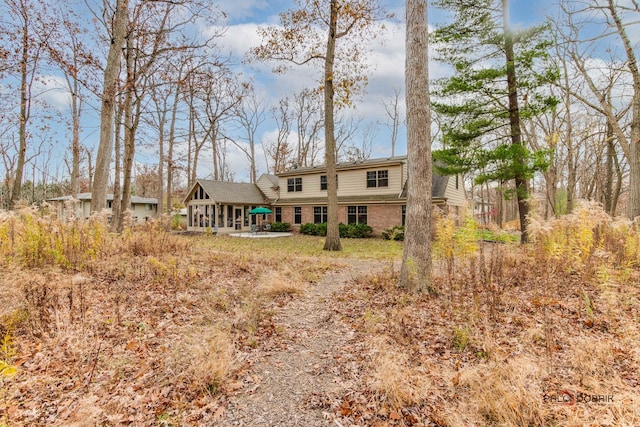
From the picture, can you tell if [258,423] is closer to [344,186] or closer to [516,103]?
[516,103]

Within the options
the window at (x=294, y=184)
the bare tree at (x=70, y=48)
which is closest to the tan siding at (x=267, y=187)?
the window at (x=294, y=184)

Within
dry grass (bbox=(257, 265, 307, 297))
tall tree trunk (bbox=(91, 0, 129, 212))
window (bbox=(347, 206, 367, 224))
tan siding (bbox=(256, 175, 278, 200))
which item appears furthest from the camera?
tan siding (bbox=(256, 175, 278, 200))

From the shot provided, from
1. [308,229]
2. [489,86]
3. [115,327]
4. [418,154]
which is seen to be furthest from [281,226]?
[115,327]

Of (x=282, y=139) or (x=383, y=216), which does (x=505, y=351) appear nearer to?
(x=383, y=216)

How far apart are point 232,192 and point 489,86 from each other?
1792 cm

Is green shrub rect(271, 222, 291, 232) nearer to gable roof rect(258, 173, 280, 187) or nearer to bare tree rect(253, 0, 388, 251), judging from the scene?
gable roof rect(258, 173, 280, 187)

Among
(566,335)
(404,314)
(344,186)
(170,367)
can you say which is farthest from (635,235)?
(344,186)

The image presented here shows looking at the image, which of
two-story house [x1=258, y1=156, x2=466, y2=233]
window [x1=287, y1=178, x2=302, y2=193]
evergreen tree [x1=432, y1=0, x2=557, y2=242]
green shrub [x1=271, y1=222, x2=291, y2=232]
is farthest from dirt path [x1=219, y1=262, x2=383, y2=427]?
window [x1=287, y1=178, x2=302, y2=193]

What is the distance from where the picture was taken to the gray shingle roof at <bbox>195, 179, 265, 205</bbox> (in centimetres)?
2212

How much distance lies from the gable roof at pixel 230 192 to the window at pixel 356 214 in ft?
25.0

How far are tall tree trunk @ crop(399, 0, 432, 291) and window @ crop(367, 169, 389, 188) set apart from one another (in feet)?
45.0

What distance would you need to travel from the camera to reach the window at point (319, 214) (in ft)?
71.0

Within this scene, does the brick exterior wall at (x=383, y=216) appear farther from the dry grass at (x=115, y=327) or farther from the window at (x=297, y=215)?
the dry grass at (x=115, y=327)

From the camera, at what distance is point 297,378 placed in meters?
3.15
